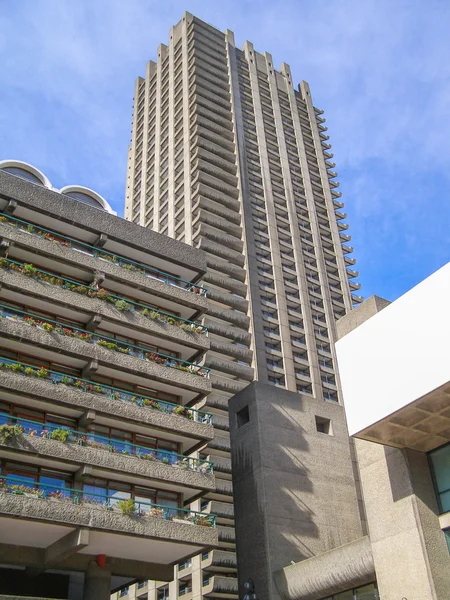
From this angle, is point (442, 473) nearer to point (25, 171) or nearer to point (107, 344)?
point (107, 344)

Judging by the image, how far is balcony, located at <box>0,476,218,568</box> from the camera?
30.0m

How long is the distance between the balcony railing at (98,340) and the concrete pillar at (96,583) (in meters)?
10.8

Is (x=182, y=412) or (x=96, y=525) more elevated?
(x=182, y=412)

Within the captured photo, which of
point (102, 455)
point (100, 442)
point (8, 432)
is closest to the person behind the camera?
point (8, 432)

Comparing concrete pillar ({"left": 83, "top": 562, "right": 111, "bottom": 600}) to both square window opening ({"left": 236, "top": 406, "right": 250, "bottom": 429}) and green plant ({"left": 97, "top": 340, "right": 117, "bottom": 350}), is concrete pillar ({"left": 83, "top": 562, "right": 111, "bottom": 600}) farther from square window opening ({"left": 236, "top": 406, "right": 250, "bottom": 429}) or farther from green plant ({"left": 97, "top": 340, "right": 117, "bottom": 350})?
square window opening ({"left": 236, "top": 406, "right": 250, "bottom": 429})

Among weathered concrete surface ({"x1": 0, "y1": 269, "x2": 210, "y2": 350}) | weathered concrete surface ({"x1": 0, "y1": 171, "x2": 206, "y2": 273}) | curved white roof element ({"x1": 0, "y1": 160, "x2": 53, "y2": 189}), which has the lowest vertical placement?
weathered concrete surface ({"x1": 0, "y1": 269, "x2": 210, "y2": 350})

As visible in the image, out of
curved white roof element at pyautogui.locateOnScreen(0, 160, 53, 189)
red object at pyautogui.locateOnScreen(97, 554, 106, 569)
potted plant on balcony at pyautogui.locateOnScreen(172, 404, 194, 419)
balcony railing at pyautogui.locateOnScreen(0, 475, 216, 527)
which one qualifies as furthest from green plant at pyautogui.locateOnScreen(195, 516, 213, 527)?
curved white roof element at pyautogui.locateOnScreen(0, 160, 53, 189)

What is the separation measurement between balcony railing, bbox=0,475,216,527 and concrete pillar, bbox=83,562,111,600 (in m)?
3.33

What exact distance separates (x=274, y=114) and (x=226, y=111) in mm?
10695

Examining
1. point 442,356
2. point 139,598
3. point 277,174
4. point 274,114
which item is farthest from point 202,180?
point 442,356

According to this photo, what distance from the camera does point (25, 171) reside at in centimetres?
4281

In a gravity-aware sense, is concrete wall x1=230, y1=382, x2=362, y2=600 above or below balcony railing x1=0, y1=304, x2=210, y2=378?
below

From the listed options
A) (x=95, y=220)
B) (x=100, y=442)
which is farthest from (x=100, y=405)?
(x=95, y=220)

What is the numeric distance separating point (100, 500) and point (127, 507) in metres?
1.27
